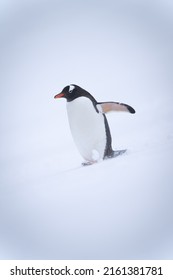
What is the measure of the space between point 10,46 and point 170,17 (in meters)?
0.63

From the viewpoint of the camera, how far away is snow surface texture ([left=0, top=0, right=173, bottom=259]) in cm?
179

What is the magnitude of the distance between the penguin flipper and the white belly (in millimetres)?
24

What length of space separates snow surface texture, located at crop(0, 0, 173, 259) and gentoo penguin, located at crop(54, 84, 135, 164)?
0.11 ft

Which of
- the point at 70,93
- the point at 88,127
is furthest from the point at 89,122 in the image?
the point at 70,93

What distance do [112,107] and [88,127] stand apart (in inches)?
4.7

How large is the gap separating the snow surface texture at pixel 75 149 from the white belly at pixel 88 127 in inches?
1.8

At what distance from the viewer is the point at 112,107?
72.2 inches

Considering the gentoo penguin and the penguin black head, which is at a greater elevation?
the penguin black head

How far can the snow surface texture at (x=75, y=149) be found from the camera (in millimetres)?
1792

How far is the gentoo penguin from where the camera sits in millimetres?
1822

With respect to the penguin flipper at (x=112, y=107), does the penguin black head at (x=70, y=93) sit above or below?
above

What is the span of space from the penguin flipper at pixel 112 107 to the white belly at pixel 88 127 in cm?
2

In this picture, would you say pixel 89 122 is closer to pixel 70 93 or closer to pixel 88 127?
pixel 88 127

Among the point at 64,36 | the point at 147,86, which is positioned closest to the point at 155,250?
the point at 147,86
